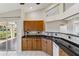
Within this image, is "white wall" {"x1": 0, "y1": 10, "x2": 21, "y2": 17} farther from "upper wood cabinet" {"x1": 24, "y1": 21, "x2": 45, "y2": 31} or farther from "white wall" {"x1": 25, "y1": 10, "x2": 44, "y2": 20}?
"white wall" {"x1": 25, "y1": 10, "x2": 44, "y2": 20}

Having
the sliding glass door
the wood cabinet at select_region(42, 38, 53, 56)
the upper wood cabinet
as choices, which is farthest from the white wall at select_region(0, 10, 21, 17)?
the wood cabinet at select_region(42, 38, 53, 56)

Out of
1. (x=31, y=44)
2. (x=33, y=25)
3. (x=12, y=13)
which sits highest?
(x=12, y=13)

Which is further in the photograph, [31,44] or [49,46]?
[31,44]

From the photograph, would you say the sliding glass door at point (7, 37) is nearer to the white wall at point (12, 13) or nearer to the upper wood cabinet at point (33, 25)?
the white wall at point (12, 13)

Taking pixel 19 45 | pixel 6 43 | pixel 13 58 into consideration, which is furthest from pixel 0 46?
pixel 13 58

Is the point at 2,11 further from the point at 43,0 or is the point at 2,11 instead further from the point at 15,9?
the point at 43,0

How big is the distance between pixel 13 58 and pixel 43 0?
0.47 metres

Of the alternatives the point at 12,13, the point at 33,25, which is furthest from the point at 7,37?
the point at 33,25

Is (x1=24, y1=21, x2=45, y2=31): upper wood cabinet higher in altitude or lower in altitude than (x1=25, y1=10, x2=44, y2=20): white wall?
lower

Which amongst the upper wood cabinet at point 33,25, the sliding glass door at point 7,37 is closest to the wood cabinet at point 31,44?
the sliding glass door at point 7,37

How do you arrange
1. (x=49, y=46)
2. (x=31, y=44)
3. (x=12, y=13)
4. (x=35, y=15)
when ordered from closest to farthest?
1. (x=49, y=46)
2. (x=12, y=13)
3. (x=31, y=44)
4. (x=35, y=15)

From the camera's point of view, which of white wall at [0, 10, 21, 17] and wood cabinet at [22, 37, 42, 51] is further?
wood cabinet at [22, 37, 42, 51]

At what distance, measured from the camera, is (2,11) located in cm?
625

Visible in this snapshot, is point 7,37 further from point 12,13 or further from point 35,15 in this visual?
point 35,15
